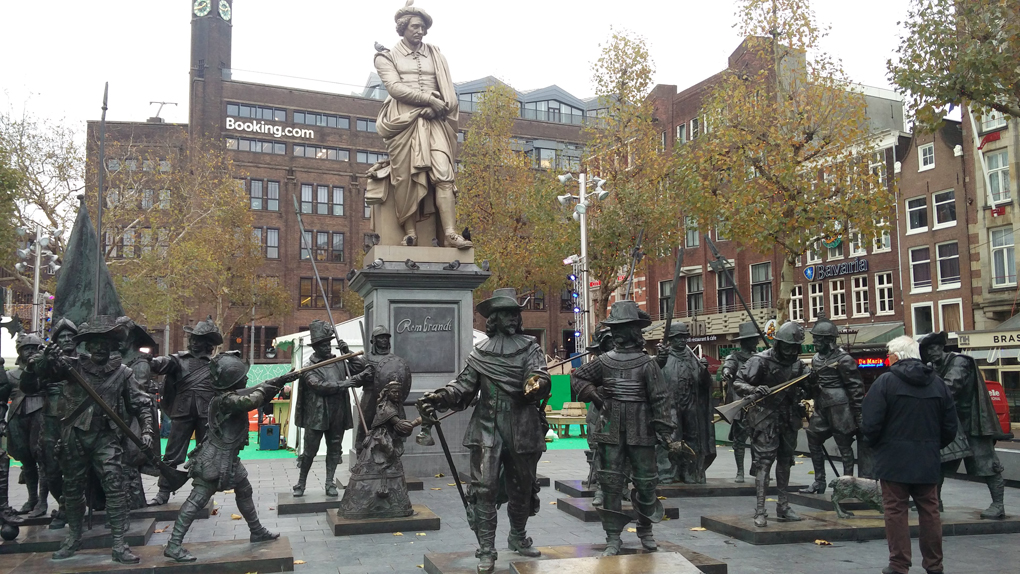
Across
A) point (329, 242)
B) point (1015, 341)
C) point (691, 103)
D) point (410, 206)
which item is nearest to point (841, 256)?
point (691, 103)

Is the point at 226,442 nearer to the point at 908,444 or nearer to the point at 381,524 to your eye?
the point at 381,524

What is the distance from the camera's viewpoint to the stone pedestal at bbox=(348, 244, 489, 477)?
11922mm

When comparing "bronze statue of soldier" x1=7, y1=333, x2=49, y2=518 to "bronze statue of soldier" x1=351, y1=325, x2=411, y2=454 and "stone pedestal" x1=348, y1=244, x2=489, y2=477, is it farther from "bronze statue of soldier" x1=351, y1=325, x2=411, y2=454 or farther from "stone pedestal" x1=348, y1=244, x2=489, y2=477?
"stone pedestal" x1=348, y1=244, x2=489, y2=477

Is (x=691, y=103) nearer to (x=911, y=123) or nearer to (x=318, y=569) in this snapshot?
(x=911, y=123)

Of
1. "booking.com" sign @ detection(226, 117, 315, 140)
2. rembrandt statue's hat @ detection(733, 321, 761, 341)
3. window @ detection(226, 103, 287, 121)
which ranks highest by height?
window @ detection(226, 103, 287, 121)

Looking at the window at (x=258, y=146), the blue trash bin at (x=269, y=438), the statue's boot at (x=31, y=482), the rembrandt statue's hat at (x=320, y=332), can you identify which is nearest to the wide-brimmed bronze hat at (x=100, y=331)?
the rembrandt statue's hat at (x=320, y=332)

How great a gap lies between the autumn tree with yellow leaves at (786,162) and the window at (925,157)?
12425 mm

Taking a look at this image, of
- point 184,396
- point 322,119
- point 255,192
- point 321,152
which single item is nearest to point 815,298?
point 184,396

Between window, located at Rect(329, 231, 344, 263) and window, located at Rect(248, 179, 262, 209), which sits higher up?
window, located at Rect(248, 179, 262, 209)

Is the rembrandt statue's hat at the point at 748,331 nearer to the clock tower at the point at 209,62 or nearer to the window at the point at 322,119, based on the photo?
the clock tower at the point at 209,62

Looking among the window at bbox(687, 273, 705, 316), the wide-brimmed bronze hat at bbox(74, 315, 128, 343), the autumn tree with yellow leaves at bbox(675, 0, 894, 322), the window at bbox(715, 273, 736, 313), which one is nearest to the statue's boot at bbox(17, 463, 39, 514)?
the wide-brimmed bronze hat at bbox(74, 315, 128, 343)

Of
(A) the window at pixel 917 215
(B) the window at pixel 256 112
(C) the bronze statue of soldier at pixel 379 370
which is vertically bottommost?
(C) the bronze statue of soldier at pixel 379 370

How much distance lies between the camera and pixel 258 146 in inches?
2180

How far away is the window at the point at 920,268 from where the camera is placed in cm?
3309
